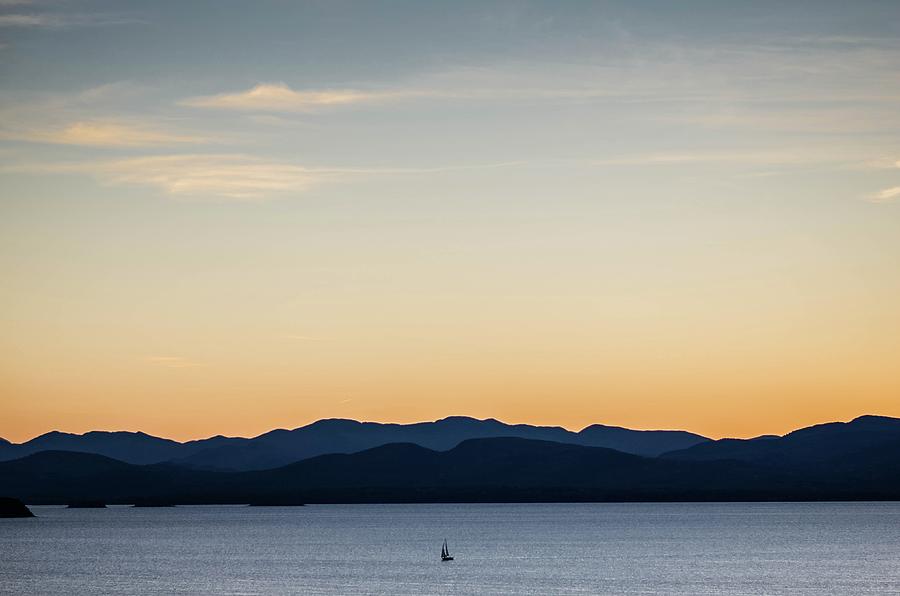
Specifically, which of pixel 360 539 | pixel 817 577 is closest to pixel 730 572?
pixel 817 577

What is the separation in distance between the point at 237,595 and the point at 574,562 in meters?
43.1

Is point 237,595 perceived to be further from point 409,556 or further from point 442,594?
point 409,556

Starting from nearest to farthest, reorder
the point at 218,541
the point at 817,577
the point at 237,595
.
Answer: the point at 237,595
the point at 817,577
the point at 218,541

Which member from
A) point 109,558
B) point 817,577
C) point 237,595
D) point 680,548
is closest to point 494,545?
point 680,548

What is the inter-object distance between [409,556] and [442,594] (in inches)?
1816

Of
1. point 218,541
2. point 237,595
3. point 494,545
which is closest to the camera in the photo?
point 237,595

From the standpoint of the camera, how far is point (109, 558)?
146 m

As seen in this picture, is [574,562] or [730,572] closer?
[730,572]

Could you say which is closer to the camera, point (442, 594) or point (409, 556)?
point (442, 594)

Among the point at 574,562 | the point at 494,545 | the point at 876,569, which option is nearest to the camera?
the point at 876,569

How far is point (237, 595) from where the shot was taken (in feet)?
329

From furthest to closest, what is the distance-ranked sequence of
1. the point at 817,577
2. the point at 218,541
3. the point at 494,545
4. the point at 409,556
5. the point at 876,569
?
the point at 218,541, the point at 494,545, the point at 409,556, the point at 876,569, the point at 817,577

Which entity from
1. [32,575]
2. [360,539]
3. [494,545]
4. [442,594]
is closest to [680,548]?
[494,545]

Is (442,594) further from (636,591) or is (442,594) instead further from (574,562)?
(574,562)
